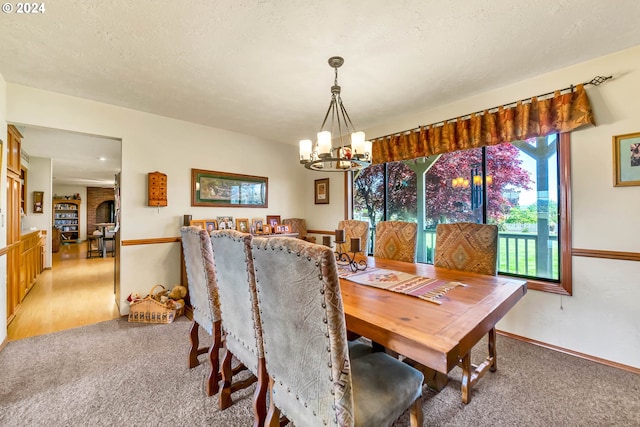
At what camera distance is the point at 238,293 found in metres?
1.36

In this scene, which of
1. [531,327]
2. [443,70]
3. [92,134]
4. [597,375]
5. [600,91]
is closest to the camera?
[597,375]

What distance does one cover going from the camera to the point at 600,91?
7.00ft

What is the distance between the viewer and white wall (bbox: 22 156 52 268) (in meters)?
5.09

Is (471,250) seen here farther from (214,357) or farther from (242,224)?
(242,224)

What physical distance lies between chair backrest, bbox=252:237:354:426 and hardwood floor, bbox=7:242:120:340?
116 inches

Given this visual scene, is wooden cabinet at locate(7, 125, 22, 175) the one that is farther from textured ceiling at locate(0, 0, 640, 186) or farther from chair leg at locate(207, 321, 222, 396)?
chair leg at locate(207, 321, 222, 396)

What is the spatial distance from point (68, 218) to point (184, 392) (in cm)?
1143

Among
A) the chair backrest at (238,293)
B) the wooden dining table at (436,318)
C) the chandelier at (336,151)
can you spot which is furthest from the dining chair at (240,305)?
the chandelier at (336,151)

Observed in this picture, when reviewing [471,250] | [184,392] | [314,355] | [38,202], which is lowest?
[184,392]

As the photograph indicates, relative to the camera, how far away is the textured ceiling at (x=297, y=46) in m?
1.61

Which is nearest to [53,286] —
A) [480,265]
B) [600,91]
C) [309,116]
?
[309,116]

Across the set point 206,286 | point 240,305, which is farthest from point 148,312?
point 240,305

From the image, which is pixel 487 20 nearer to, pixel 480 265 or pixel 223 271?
pixel 480 265

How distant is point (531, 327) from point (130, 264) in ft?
A: 13.8
